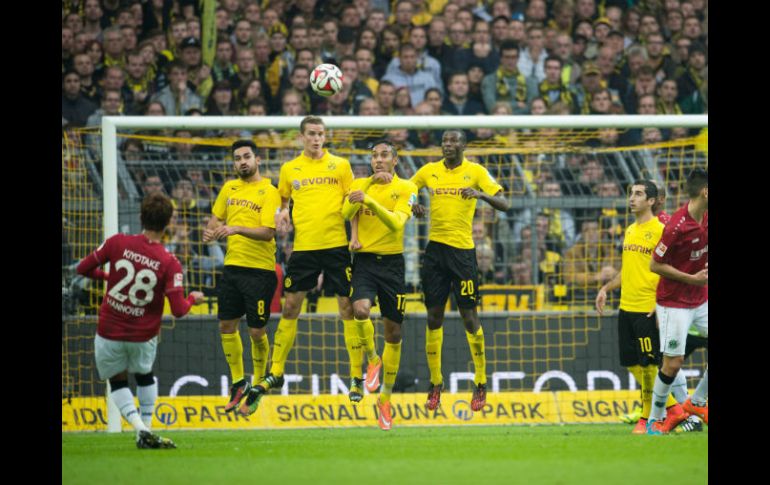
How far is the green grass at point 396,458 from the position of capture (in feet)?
27.8

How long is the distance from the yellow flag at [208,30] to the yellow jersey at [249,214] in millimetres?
5953

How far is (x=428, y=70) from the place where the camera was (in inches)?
674

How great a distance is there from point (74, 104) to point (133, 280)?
7.02 meters

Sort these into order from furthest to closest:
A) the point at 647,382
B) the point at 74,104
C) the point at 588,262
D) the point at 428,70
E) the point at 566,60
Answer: the point at 566,60 < the point at 428,70 < the point at 74,104 < the point at 588,262 < the point at 647,382

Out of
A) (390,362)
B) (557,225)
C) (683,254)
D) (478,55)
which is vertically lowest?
(390,362)

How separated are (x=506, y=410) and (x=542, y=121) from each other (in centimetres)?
351

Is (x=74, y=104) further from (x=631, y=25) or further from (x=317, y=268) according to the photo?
(x=631, y=25)

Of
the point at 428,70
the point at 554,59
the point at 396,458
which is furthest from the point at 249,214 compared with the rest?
the point at 554,59

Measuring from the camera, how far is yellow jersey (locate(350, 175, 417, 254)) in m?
11.4

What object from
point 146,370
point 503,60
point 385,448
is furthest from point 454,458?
point 503,60

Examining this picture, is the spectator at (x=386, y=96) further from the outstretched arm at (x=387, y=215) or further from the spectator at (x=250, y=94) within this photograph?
the outstretched arm at (x=387, y=215)

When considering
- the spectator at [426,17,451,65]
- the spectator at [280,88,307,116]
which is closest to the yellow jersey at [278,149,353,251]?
the spectator at [280,88,307,116]

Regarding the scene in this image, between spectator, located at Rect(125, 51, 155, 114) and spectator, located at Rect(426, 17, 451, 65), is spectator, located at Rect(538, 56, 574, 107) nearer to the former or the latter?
spectator, located at Rect(426, 17, 451, 65)

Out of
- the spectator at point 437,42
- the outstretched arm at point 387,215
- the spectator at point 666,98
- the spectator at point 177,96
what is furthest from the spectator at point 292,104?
the spectator at point 666,98
